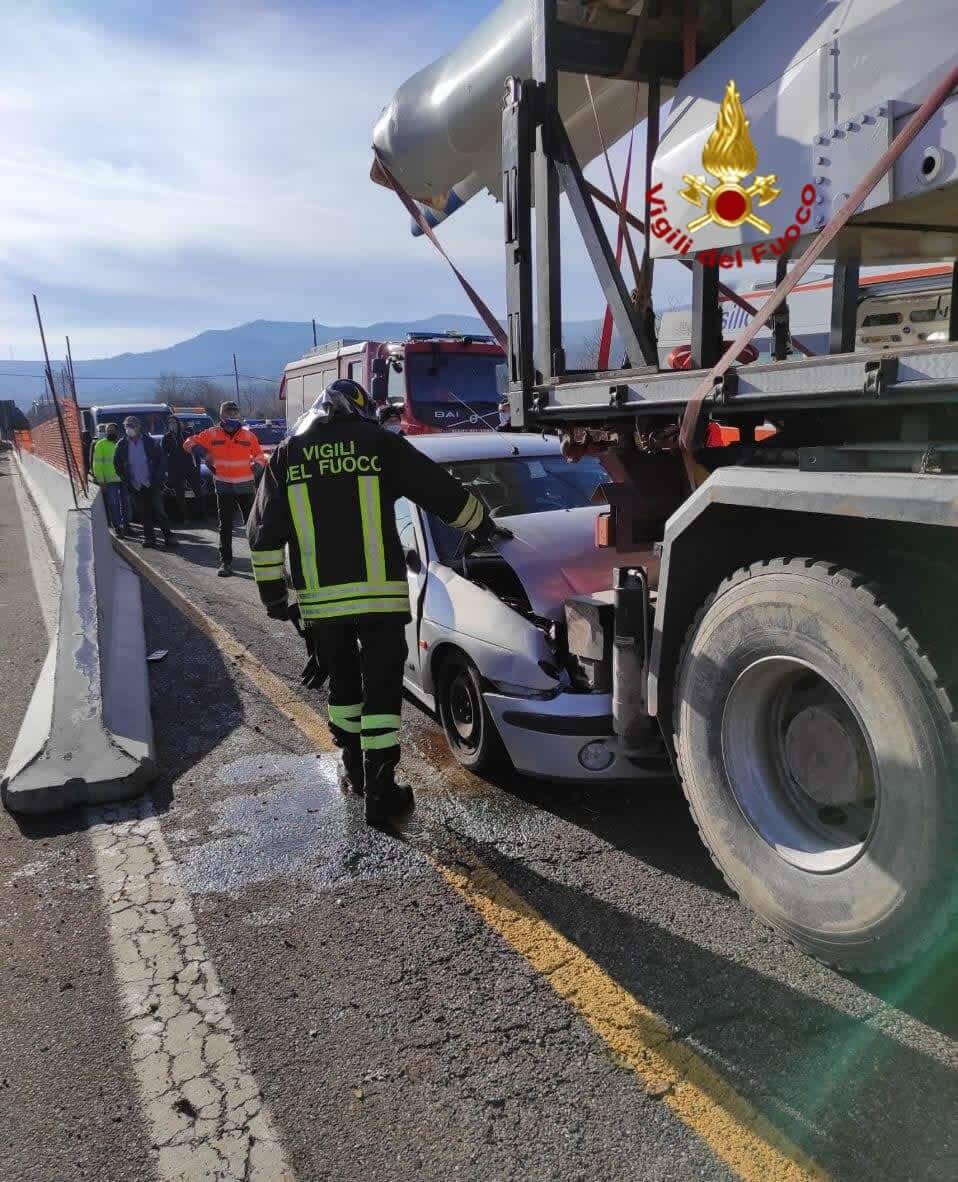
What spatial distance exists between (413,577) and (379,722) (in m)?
1.03

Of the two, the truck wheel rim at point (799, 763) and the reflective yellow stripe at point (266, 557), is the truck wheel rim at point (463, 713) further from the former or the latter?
the truck wheel rim at point (799, 763)

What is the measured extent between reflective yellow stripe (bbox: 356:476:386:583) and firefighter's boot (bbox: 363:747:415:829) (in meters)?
0.75

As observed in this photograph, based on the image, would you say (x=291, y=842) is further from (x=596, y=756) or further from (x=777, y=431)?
(x=777, y=431)

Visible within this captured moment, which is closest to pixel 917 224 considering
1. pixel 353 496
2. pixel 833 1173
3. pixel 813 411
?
pixel 813 411

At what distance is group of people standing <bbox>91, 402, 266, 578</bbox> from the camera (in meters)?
9.58

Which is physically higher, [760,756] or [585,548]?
[585,548]

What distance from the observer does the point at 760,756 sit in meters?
2.68

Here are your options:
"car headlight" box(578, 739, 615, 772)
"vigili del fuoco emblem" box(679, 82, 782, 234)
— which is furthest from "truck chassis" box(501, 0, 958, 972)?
"vigili del fuoco emblem" box(679, 82, 782, 234)

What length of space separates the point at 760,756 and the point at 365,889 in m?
1.51

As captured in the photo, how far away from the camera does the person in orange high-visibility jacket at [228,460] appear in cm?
954

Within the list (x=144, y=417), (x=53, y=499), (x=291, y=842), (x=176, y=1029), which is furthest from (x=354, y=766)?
(x=144, y=417)

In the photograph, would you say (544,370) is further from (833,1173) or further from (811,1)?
(833,1173)

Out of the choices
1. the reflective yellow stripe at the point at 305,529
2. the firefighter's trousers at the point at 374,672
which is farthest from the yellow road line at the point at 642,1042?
the reflective yellow stripe at the point at 305,529

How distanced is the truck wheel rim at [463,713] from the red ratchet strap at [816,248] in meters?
1.55
